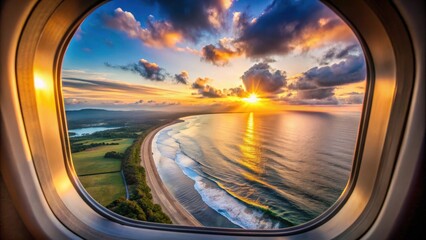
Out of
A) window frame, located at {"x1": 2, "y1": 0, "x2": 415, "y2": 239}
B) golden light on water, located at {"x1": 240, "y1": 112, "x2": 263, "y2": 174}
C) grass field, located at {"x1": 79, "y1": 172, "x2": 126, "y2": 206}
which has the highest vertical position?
window frame, located at {"x1": 2, "y1": 0, "x2": 415, "y2": 239}

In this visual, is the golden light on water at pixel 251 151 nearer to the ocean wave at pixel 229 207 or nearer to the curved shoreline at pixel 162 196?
the ocean wave at pixel 229 207

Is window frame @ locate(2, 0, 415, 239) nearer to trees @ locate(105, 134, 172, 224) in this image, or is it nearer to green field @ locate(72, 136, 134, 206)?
trees @ locate(105, 134, 172, 224)

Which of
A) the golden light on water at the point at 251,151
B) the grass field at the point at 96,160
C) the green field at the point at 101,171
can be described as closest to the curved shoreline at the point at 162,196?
the green field at the point at 101,171

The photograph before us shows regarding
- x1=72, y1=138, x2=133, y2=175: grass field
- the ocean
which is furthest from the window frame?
x1=72, y1=138, x2=133, y2=175: grass field

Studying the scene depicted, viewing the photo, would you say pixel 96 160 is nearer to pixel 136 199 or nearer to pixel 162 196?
pixel 136 199

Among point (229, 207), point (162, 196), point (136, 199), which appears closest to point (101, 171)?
point (136, 199)
